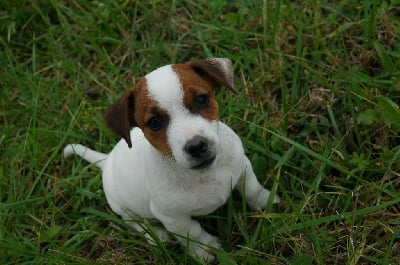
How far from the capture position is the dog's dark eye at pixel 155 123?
12.0 ft

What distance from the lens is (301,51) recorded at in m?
5.52

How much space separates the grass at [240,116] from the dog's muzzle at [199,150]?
975 mm

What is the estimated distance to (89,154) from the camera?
17.5 ft

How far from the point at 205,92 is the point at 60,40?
3.34m

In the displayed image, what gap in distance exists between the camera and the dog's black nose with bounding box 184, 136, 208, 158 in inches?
139

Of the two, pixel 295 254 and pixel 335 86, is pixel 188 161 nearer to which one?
pixel 295 254

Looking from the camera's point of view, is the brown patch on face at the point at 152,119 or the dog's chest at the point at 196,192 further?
the dog's chest at the point at 196,192

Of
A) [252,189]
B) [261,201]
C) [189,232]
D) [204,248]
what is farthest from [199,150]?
[261,201]

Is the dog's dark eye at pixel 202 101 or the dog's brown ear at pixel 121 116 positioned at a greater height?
the dog's dark eye at pixel 202 101

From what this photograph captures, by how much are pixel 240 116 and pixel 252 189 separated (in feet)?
3.23

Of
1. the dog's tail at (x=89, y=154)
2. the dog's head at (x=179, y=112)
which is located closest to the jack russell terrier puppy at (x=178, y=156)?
the dog's head at (x=179, y=112)

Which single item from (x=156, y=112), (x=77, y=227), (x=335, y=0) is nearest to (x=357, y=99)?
(x=335, y=0)

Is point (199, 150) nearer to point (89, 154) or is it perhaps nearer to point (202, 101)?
point (202, 101)

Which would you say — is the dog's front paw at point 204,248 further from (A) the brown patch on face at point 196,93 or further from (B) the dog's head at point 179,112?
(A) the brown patch on face at point 196,93
